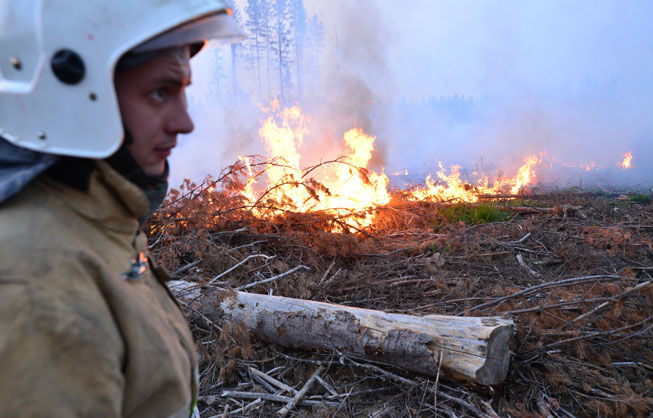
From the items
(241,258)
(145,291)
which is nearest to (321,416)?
(145,291)

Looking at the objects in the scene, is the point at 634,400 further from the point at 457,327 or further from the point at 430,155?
the point at 430,155

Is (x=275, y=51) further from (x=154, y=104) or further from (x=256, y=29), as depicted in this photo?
(x=154, y=104)

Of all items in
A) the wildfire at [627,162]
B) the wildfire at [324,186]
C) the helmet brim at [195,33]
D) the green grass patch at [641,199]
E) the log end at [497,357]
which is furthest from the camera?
the wildfire at [627,162]

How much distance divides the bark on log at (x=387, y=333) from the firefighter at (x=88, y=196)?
6.53 feet

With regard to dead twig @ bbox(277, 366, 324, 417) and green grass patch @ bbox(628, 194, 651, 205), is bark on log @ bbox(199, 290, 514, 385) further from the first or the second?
green grass patch @ bbox(628, 194, 651, 205)

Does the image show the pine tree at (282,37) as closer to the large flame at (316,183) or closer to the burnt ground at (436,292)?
the large flame at (316,183)

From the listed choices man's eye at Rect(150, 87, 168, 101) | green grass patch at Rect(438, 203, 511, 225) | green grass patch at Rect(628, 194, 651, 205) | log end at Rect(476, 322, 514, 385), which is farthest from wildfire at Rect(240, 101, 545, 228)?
man's eye at Rect(150, 87, 168, 101)

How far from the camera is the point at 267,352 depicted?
11.3 feet

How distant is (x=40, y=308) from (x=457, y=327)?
2.66 m

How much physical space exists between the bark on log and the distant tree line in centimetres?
2405

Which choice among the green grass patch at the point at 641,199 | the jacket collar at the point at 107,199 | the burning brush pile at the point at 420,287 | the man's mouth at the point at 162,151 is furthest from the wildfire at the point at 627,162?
the jacket collar at the point at 107,199

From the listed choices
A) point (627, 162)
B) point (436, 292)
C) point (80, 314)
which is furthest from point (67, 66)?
point (627, 162)

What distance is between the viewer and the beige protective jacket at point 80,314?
0.77m

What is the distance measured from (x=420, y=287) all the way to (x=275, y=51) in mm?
25934
